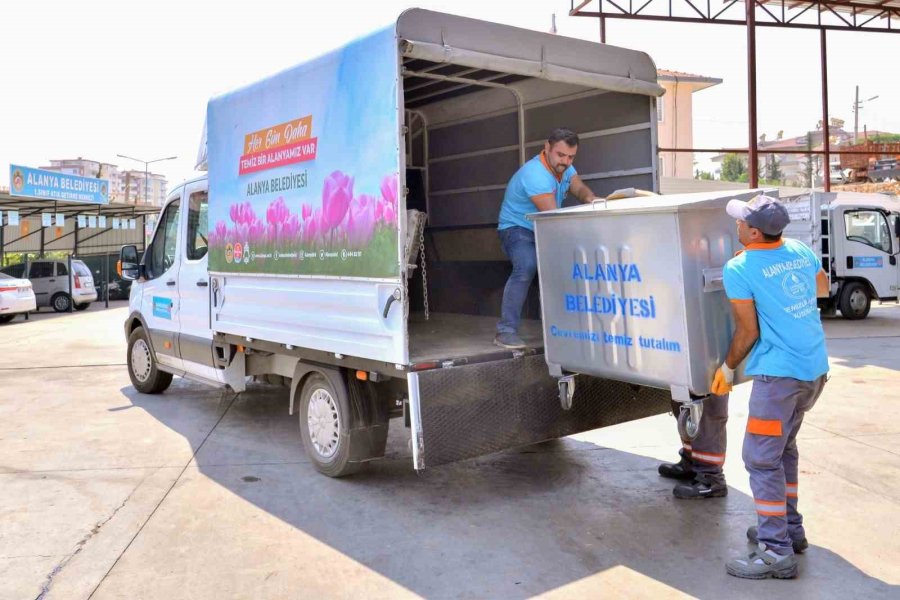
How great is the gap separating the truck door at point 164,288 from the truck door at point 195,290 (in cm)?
16

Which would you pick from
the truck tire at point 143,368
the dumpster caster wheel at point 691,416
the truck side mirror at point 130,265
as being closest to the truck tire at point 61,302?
the truck tire at point 143,368

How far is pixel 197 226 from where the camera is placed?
7227 millimetres

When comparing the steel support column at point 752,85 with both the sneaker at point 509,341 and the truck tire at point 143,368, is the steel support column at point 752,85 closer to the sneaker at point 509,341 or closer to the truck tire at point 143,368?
the truck tire at point 143,368

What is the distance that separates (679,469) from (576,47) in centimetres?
290

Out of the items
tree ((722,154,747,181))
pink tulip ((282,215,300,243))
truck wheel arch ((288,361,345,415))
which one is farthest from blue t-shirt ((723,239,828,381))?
tree ((722,154,747,181))

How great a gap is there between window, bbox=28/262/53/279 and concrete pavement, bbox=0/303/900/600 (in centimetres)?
1682

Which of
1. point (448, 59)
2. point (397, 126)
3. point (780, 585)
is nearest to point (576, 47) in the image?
point (448, 59)

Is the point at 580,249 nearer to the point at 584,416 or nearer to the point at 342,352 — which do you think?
the point at 584,416

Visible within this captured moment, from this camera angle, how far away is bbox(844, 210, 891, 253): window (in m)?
15.6

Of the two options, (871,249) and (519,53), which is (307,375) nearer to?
(519,53)

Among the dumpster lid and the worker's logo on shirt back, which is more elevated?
the dumpster lid

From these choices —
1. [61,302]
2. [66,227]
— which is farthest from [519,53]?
[66,227]

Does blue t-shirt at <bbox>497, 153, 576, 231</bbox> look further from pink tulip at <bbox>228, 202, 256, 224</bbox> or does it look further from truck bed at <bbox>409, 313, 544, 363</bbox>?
pink tulip at <bbox>228, 202, 256, 224</bbox>

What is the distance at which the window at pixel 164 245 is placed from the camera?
766cm
